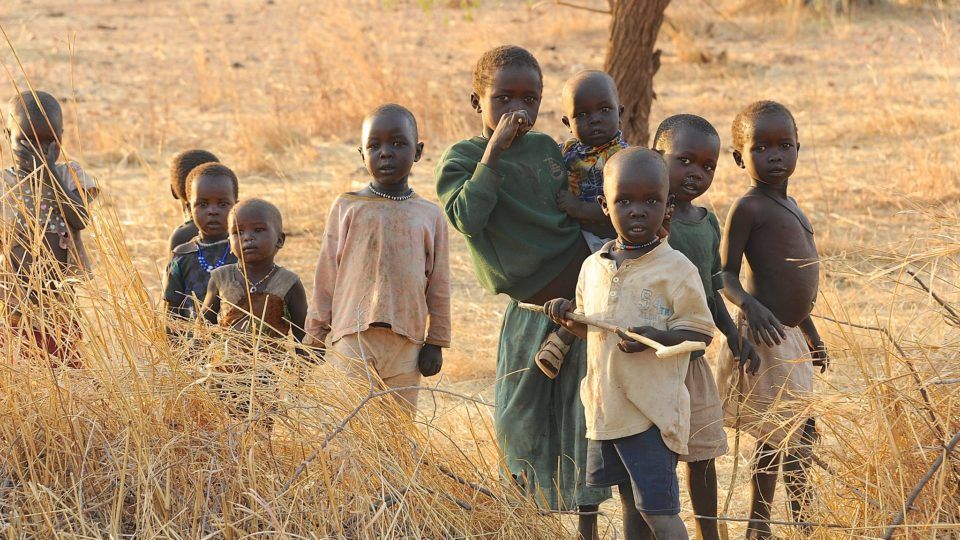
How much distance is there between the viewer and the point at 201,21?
54.1 feet

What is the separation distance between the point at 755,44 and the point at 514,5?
5023 millimetres

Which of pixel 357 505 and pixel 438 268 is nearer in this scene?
pixel 357 505

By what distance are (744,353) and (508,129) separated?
2.78 ft

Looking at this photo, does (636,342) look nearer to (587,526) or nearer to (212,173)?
(587,526)

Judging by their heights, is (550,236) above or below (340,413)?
above

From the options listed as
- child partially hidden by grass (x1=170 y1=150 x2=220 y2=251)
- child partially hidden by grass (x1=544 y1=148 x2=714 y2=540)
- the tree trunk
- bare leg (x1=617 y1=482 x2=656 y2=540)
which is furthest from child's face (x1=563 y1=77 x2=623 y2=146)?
the tree trunk

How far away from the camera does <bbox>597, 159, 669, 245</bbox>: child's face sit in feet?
8.30

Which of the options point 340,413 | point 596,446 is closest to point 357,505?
point 340,413

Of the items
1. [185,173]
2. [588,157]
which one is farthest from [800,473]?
[185,173]

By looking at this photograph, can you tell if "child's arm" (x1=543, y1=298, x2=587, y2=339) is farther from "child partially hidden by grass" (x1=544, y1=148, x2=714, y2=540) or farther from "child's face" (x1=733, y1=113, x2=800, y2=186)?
"child's face" (x1=733, y1=113, x2=800, y2=186)

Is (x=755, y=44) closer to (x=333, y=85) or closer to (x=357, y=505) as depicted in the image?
(x=333, y=85)

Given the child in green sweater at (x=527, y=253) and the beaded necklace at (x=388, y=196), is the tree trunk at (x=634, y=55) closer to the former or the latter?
the beaded necklace at (x=388, y=196)

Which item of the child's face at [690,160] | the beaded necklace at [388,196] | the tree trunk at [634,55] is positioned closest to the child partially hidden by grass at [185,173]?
the beaded necklace at [388,196]

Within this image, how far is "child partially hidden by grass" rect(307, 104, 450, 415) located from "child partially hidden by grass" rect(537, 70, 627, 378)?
46 cm
